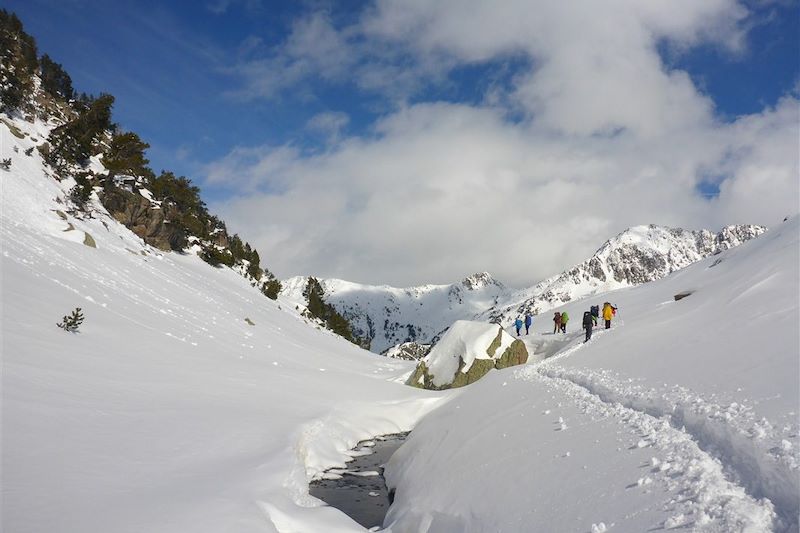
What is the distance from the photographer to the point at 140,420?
30.8 ft

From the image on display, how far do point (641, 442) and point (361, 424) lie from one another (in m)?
11.9

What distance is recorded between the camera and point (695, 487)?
5.35m

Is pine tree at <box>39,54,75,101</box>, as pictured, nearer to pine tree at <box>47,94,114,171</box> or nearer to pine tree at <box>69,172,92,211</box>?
pine tree at <box>47,94,114,171</box>

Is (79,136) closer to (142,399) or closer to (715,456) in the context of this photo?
(142,399)

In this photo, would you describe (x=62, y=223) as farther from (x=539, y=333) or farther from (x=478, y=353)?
(x=539, y=333)

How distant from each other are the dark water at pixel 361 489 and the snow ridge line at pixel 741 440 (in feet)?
21.4

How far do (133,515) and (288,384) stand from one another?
12245mm

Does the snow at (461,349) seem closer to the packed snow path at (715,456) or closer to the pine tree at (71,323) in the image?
the packed snow path at (715,456)

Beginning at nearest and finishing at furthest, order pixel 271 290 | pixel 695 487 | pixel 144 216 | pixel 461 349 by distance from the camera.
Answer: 1. pixel 695 487
2. pixel 461 349
3. pixel 144 216
4. pixel 271 290

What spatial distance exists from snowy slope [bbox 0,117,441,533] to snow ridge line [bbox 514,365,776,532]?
5.72 meters

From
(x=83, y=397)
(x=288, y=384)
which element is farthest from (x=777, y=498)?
(x=288, y=384)

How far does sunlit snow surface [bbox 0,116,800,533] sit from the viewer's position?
571cm

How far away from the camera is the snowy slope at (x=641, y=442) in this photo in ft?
17.0

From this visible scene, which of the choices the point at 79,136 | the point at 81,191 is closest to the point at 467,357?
the point at 81,191
